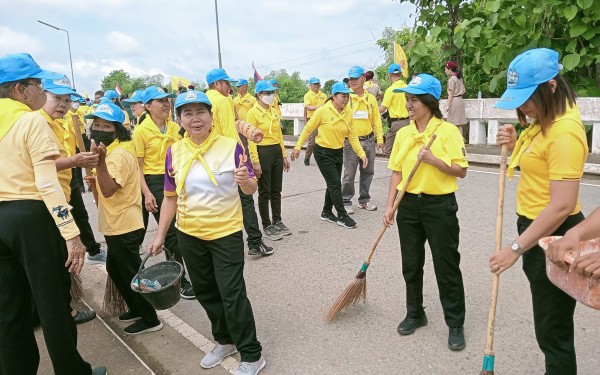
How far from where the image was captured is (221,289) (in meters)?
3.02

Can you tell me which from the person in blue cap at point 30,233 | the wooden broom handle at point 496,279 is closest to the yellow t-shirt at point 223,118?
the person in blue cap at point 30,233

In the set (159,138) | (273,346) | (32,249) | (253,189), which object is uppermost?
(159,138)

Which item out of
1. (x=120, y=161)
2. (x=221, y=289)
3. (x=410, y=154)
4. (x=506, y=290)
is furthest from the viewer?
(x=506, y=290)

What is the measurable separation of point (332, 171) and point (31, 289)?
13.6 ft

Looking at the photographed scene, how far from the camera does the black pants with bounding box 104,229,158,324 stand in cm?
356

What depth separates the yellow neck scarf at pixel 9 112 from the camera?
2.49 metres

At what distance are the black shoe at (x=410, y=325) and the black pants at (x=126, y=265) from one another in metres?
1.94

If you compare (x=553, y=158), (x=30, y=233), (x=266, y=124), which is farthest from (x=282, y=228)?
(x=553, y=158)

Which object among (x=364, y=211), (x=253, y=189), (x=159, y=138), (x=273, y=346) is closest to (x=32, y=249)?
(x=253, y=189)

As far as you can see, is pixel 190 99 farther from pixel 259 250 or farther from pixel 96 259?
pixel 96 259

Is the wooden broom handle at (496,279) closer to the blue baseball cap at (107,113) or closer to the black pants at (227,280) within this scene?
the black pants at (227,280)

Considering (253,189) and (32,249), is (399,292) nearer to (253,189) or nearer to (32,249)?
(253,189)

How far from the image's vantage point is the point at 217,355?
3215mm

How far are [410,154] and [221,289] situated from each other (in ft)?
5.25
